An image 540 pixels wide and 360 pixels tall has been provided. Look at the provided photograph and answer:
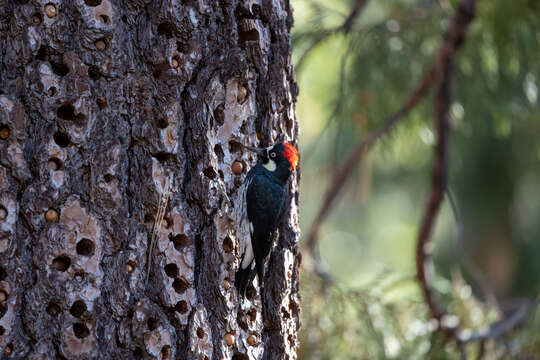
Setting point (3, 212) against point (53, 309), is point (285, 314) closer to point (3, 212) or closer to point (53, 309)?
point (53, 309)

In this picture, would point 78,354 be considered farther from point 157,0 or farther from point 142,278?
point 157,0

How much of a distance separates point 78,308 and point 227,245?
0.43m

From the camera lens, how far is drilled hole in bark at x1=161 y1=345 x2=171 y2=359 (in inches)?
60.4

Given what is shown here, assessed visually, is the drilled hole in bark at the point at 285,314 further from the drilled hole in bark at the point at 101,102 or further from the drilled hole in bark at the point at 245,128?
the drilled hole in bark at the point at 101,102

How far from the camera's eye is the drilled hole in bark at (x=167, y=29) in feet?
5.47

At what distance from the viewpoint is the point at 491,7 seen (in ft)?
11.7

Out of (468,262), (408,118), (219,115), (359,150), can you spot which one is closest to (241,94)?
(219,115)

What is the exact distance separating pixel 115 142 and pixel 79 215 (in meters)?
0.20

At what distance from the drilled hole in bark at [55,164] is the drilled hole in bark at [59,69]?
0.72 ft

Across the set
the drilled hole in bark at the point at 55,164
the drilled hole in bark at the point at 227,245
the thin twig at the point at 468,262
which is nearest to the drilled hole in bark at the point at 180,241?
the drilled hole in bark at the point at 227,245

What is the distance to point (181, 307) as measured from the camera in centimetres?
159

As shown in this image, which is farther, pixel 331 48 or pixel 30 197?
pixel 331 48

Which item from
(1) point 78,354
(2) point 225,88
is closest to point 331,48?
(2) point 225,88

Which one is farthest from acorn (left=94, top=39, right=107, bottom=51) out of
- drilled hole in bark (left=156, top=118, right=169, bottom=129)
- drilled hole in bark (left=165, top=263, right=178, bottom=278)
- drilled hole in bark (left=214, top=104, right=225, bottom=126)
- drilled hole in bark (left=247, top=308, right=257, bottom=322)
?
drilled hole in bark (left=247, top=308, right=257, bottom=322)
